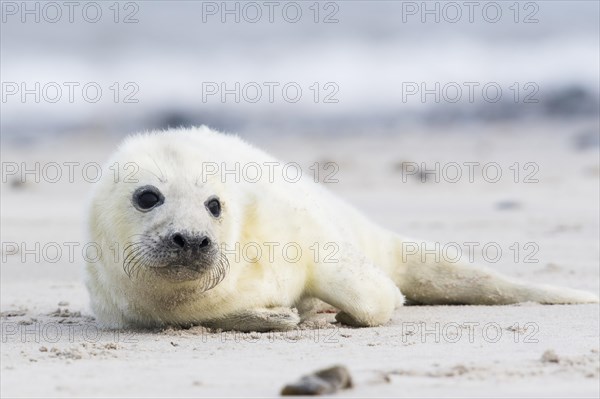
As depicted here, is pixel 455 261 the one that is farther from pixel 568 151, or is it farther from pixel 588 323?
pixel 568 151

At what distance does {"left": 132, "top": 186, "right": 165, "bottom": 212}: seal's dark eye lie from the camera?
16.8 feet

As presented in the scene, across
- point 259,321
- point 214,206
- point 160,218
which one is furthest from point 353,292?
point 160,218

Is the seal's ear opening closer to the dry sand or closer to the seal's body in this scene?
the seal's body

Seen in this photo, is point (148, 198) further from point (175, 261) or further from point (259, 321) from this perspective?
point (259, 321)

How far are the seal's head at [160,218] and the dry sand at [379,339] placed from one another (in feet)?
0.95

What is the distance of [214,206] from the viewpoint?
5.22 m

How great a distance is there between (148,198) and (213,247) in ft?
1.25

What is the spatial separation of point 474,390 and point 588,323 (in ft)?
6.16

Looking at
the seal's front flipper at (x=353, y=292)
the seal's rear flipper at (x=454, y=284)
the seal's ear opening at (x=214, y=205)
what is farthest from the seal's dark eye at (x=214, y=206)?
the seal's rear flipper at (x=454, y=284)

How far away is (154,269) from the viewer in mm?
5039

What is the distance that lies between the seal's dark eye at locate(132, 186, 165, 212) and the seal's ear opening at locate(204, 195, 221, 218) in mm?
197

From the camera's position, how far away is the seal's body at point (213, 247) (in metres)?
5.05

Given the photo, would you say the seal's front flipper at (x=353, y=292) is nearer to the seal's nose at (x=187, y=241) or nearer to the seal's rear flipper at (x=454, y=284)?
the seal's nose at (x=187, y=241)

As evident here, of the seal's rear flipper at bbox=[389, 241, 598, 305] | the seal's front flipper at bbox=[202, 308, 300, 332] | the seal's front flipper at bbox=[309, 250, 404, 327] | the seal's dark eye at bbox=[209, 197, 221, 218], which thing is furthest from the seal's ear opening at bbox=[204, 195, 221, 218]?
the seal's rear flipper at bbox=[389, 241, 598, 305]
